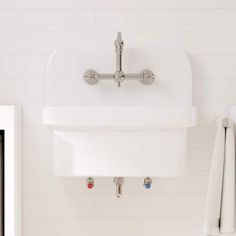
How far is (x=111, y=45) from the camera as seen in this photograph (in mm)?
1729

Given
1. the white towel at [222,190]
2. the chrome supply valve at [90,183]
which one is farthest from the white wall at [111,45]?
the white towel at [222,190]

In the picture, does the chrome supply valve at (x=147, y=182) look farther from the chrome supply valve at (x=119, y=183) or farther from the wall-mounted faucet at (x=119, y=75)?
the wall-mounted faucet at (x=119, y=75)

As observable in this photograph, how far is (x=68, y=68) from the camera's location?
5.51 ft

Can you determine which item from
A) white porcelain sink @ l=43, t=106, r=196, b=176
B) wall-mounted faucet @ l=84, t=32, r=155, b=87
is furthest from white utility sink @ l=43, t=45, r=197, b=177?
wall-mounted faucet @ l=84, t=32, r=155, b=87

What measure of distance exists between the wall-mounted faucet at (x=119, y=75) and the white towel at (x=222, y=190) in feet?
0.99

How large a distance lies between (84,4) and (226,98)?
0.63m

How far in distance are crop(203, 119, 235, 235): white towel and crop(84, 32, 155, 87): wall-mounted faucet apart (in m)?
0.30

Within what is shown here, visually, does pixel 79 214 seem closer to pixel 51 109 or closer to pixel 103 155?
pixel 103 155

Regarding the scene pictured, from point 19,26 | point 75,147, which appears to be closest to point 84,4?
point 19,26

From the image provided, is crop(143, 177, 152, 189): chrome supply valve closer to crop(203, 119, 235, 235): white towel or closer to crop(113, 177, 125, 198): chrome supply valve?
crop(113, 177, 125, 198): chrome supply valve

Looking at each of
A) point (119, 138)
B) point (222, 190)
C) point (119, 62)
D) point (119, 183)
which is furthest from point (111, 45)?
point (222, 190)

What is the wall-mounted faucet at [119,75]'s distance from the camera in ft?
5.27

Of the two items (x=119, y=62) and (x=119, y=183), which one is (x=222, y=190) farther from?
(x=119, y=62)

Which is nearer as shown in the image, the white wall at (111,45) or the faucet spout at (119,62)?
the faucet spout at (119,62)
